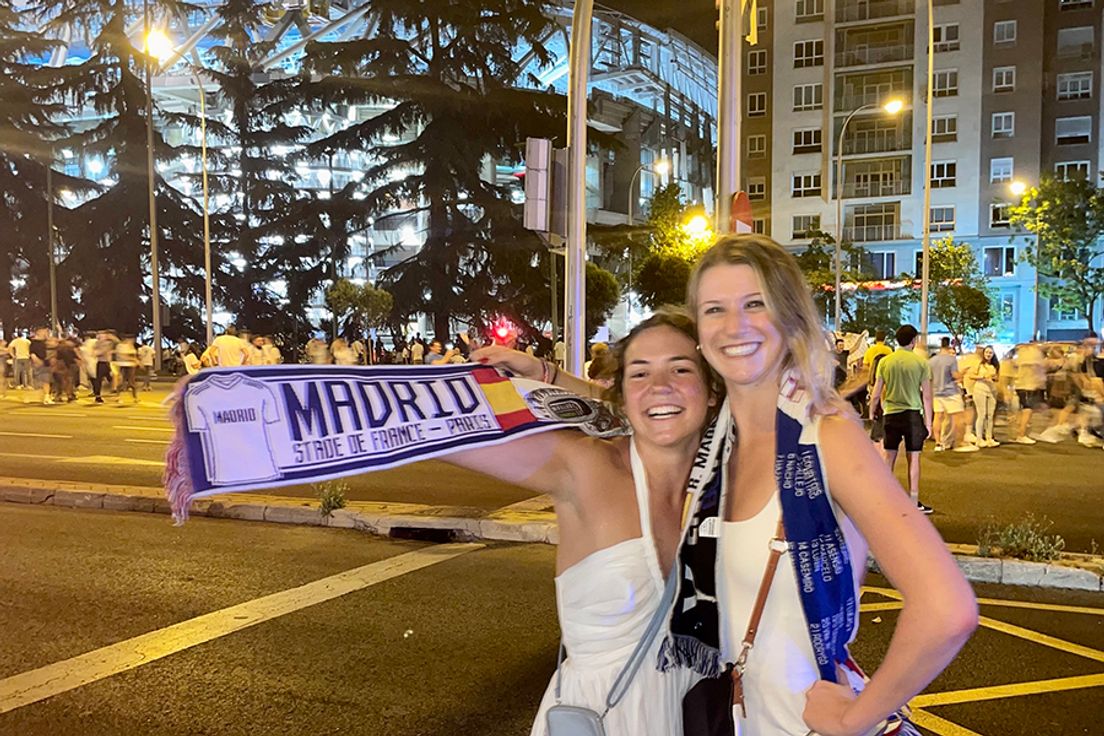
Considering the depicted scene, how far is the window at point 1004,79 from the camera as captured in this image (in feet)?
159

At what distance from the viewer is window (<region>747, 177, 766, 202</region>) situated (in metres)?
55.0

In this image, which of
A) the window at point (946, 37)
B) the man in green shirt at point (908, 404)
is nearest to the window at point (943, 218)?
the window at point (946, 37)

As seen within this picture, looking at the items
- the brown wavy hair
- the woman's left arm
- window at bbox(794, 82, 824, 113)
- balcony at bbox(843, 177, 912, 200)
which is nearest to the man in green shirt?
the brown wavy hair

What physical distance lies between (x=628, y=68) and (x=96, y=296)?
139 ft

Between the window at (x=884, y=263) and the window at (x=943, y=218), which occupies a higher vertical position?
the window at (x=943, y=218)

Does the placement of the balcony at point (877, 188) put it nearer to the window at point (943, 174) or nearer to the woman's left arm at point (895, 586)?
the window at point (943, 174)

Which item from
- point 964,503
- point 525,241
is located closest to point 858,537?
point 964,503

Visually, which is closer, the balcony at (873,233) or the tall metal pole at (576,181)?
the tall metal pole at (576,181)

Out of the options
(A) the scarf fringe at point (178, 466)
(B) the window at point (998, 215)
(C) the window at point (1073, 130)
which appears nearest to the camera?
(A) the scarf fringe at point (178, 466)

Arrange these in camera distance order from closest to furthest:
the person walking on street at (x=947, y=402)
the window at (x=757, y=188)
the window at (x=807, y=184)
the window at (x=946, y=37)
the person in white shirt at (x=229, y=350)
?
1. the person walking on street at (x=947, y=402)
2. the person in white shirt at (x=229, y=350)
3. the window at (x=946, y=37)
4. the window at (x=807, y=184)
5. the window at (x=757, y=188)

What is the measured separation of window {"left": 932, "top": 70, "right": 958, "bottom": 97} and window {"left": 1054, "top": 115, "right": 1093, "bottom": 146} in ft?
20.3

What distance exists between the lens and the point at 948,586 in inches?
53.7

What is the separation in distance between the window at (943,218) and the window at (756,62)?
48.5 feet

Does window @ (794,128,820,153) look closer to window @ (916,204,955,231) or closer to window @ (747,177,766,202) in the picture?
window @ (747,177,766,202)
